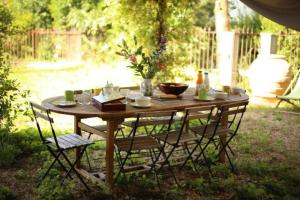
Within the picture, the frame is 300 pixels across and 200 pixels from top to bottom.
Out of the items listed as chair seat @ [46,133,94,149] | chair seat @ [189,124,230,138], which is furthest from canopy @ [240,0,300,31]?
chair seat @ [46,133,94,149]

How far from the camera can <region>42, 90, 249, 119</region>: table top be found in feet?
12.6

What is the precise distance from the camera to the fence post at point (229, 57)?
10320mm

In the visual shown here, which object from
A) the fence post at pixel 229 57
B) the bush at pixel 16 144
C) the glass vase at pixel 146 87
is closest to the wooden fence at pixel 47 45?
the fence post at pixel 229 57

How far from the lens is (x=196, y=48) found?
1200 centimetres

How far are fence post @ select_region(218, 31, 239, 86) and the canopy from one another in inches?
259

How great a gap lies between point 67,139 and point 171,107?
1.10 metres

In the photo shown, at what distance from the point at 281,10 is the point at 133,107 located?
64.8 inches

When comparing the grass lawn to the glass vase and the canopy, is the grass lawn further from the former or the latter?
the canopy

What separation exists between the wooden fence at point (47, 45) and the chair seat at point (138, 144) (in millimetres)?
10386

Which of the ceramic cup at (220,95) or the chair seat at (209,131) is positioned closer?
the chair seat at (209,131)

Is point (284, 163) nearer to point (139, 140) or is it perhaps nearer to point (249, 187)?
point (249, 187)

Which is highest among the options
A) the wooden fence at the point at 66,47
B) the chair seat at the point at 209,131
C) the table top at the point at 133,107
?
the wooden fence at the point at 66,47

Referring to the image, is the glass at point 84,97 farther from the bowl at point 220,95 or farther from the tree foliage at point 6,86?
the bowl at point 220,95

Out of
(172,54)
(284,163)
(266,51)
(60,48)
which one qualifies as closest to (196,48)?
(266,51)
